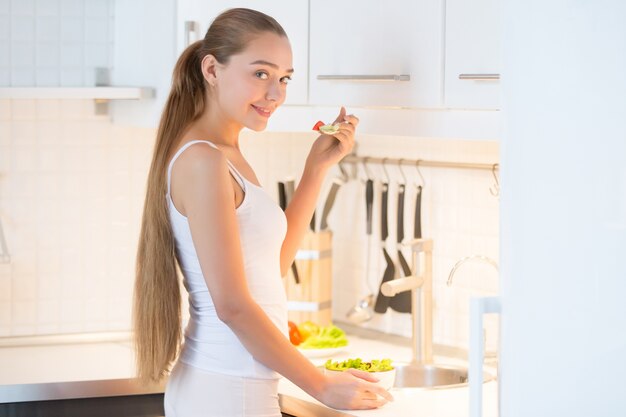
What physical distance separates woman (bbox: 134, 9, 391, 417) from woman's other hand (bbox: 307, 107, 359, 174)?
21 cm

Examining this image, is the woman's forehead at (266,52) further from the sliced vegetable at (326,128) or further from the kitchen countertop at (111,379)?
the kitchen countertop at (111,379)

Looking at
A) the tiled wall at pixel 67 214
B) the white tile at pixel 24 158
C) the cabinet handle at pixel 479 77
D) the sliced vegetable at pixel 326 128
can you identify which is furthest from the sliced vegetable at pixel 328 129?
the white tile at pixel 24 158

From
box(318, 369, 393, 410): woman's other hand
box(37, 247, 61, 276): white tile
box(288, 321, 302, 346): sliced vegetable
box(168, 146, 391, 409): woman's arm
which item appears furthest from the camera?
box(37, 247, 61, 276): white tile

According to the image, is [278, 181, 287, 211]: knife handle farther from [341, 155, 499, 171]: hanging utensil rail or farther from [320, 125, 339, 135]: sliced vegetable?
[320, 125, 339, 135]: sliced vegetable

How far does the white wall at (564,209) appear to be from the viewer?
1.55 m

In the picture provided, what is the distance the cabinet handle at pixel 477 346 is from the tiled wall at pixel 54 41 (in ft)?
5.43

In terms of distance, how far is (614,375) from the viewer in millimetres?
1571

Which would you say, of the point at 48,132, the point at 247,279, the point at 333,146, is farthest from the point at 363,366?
the point at 48,132

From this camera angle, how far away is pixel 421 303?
2.74m

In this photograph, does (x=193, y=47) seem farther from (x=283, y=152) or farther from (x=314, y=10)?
(x=283, y=152)

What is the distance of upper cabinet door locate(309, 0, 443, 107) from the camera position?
2213 mm

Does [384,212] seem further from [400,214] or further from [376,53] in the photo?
[376,53]

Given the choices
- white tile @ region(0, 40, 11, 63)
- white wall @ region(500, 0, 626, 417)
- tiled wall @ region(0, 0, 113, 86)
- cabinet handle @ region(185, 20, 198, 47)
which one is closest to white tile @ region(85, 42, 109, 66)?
tiled wall @ region(0, 0, 113, 86)

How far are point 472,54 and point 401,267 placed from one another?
981 mm
